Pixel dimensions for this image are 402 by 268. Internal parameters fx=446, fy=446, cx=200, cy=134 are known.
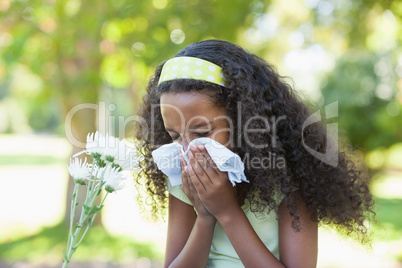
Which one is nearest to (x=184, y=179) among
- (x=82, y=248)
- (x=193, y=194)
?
(x=193, y=194)

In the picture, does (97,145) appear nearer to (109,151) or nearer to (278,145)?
(109,151)

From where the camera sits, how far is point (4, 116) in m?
29.3

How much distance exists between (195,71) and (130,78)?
5653mm

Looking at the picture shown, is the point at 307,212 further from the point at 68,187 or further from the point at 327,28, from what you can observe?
the point at 327,28

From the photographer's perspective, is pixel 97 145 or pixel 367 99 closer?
pixel 97 145

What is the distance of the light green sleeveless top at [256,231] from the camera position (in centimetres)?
204

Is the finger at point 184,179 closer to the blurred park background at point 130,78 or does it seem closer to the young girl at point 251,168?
the young girl at point 251,168

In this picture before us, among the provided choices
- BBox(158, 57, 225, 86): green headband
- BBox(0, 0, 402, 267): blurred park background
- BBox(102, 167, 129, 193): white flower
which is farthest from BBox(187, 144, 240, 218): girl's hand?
BBox(0, 0, 402, 267): blurred park background

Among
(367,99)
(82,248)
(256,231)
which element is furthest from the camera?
(367,99)

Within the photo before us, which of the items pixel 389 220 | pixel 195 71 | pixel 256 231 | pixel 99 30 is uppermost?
pixel 99 30

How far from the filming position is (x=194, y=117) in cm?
185

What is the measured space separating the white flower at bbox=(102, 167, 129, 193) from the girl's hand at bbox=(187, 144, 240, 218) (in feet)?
1.38

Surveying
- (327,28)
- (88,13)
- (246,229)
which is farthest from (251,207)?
(327,28)

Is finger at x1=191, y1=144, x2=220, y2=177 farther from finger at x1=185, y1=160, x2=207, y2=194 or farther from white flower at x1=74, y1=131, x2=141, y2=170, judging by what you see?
white flower at x1=74, y1=131, x2=141, y2=170
